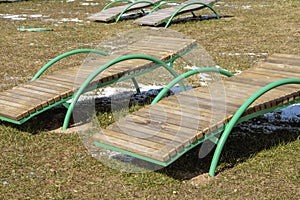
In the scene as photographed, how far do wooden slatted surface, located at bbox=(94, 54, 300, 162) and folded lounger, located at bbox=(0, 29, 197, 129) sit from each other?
1.00 m

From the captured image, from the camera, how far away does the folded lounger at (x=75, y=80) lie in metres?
5.86

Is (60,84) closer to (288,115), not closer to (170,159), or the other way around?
(170,159)

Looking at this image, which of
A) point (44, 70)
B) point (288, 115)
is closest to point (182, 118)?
point (288, 115)

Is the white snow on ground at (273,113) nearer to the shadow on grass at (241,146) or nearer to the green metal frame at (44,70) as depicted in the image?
the shadow on grass at (241,146)

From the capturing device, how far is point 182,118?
5.02 meters

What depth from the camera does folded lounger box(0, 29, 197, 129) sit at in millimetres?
5855

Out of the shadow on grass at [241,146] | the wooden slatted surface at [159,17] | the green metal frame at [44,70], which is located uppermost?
the green metal frame at [44,70]

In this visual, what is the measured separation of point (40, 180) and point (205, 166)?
1.69 m

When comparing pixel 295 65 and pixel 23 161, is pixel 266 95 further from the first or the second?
pixel 23 161

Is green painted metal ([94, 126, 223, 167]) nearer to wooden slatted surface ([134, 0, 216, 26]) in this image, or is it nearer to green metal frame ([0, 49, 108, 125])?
green metal frame ([0, 49, 108, 125])

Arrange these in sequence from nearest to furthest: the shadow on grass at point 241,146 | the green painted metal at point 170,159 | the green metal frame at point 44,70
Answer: the green painted metal at point 170,159 → the shadow on grass at point 241,146 → the green metal frame at point 44,70

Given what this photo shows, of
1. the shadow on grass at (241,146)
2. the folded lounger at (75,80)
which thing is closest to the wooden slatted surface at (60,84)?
the folded lounger at (75,80)

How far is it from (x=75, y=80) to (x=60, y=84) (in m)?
0.22

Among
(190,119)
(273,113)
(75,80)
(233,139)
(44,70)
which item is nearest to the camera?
(190,119)
